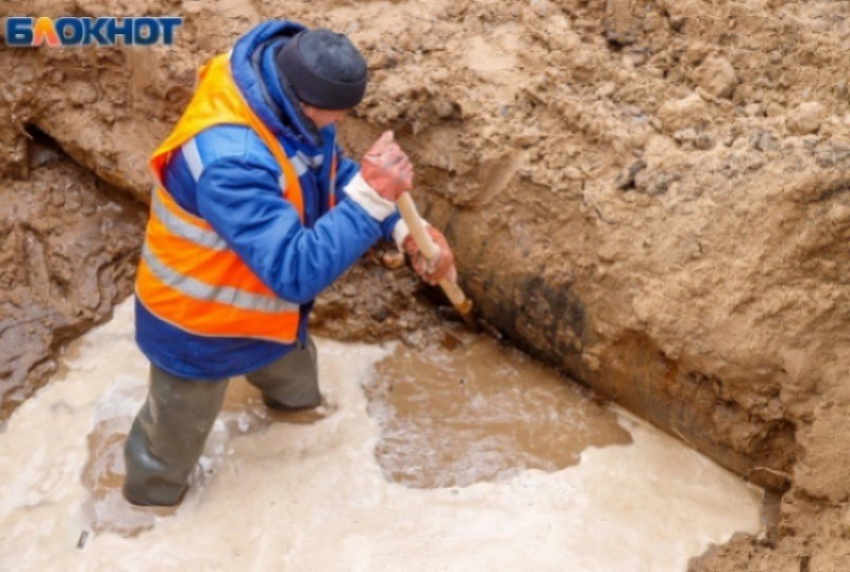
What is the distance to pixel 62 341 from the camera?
278 cm

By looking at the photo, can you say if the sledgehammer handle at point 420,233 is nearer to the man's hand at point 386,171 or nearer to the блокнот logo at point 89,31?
the man's hand at point 386,171

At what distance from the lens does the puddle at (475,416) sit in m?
2.47

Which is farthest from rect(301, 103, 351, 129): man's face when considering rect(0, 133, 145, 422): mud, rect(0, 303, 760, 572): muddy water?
rect(0, 133, 145, 422): mud

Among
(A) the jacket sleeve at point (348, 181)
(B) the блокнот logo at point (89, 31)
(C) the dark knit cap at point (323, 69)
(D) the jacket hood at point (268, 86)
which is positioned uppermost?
(C) the dark knit cap at point (323, 69)

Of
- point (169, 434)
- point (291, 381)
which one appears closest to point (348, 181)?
point (291, 381)

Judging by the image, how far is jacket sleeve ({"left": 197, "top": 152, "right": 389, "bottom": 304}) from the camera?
6.05 ft

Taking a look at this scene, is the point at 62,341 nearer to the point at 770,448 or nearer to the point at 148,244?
the point at 148,244

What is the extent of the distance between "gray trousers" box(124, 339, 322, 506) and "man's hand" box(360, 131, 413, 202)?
2.14ft

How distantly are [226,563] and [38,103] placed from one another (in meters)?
1.55

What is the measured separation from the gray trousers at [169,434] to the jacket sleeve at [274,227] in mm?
440

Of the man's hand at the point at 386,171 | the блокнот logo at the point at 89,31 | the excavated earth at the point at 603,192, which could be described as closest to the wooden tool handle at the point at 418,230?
the man's hand at the point at 386,171

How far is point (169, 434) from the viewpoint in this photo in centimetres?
225

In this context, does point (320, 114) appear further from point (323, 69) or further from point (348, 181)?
Answer: point (348, 181)

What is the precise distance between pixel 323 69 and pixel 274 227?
0.33 metres
